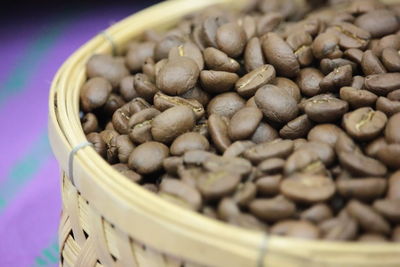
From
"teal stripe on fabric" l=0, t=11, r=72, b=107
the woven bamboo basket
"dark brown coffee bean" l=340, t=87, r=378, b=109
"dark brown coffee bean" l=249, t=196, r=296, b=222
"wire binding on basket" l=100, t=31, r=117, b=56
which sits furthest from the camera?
"teal stripe on fabric" l=0, t=11, r=72, b=107

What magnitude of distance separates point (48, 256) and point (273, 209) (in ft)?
3.28

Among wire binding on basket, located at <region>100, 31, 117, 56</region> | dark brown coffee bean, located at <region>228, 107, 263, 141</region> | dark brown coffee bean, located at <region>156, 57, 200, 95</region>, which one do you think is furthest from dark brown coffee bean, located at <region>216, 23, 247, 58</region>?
wire binding on basket, located at <region>100, 31, 117, 56</region>

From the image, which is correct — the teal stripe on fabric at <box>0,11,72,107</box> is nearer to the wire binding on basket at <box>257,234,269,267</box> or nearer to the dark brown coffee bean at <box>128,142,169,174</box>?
the dark brown coffee bean at <box>128,142,169,174</box>

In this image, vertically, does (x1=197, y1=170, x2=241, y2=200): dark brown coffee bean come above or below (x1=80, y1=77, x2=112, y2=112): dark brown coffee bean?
above

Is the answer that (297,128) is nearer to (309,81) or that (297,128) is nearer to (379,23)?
(309,81)

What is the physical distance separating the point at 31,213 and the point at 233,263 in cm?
114

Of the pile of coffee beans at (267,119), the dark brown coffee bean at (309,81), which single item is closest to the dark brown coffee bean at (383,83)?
the pile of coffee beans at (267,119)

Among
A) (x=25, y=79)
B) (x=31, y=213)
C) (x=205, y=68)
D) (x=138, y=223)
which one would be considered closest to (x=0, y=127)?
(x=25, y=79)

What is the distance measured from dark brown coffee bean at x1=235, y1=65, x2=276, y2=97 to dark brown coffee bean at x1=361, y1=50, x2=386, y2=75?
0.76 ft

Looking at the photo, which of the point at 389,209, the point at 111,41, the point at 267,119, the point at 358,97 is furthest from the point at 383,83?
the point at 111,41

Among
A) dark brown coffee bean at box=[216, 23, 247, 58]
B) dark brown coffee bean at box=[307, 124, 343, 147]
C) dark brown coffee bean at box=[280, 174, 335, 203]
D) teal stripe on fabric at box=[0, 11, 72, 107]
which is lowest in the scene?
teal stripe on fabric at box=[0, 11, 72, 107]

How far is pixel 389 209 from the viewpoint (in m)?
0.93

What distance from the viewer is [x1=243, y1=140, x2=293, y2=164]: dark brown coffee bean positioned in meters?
1.09

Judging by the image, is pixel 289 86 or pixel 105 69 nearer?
pixel 289 86
